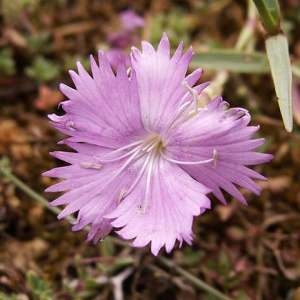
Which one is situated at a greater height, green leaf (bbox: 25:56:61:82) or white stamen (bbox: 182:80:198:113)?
green leaf (bbox: 25:56:61:82)

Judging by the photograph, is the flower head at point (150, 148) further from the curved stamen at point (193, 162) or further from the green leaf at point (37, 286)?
the green leaf at point (37, 286)

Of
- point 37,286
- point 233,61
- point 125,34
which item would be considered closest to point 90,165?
point 37,286

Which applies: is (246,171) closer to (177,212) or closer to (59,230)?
(177,212)

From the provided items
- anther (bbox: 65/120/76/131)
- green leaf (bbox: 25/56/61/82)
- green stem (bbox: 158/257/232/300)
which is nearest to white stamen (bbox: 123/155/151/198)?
anther (bbox: 65/120/76/131)

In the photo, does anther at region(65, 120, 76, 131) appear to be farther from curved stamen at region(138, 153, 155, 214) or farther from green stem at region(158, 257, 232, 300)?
green stem at region(158, 257, 232, 300)

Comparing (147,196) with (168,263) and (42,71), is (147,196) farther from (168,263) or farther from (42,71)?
(42,71)

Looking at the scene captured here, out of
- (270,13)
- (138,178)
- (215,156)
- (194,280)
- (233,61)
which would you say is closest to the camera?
(215,156)

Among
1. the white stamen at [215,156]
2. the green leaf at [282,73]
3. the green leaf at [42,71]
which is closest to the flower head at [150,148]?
the white stamen at [215,156]
